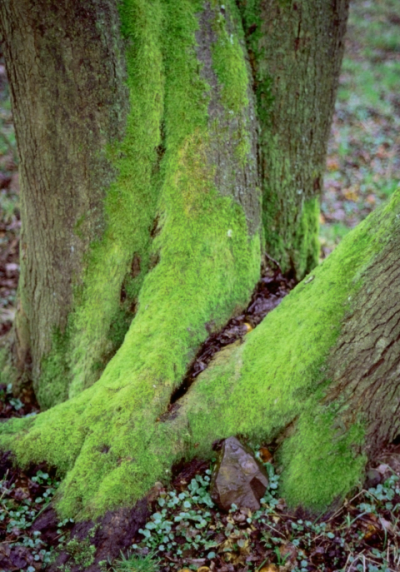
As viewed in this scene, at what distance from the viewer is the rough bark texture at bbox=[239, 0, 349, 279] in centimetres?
323

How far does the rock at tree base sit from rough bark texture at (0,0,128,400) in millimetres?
1653

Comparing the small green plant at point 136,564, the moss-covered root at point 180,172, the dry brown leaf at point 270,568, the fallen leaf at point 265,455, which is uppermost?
the moss-covered root at point 180,172

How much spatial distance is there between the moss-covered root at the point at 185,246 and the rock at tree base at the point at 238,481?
0.48 metres

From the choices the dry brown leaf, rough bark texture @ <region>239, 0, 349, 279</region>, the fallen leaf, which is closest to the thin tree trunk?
rough bark texture @ <region>239, 0, 349, 279</region>

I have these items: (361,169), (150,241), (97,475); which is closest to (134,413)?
(97,475)

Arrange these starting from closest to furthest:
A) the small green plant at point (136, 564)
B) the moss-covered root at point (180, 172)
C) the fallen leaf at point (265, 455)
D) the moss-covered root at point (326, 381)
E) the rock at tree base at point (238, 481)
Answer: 1. the small green plant at point (136, 564)
2. the moss-covered root at point (326, 381)
3. the rock at tree base at point (238, 481)
4. the fallen leaf at point (265, 455)
5. the moss-covered root at point (180, 172)

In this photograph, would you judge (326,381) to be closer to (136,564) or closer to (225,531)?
(225,531)

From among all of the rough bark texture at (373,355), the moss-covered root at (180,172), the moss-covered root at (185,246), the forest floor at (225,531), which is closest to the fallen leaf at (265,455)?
the forest floor at (225,531)

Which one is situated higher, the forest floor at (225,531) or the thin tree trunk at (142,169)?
the thin tree trunk at (142,169)

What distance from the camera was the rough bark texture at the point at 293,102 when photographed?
3.23 meters

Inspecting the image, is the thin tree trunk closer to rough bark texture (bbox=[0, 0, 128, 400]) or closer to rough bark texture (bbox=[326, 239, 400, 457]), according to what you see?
rough bark texture (bbox=[0, 0, 128, 400])

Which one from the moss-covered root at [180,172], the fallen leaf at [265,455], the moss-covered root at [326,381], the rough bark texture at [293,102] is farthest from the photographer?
the rough bark texture at [293,102]

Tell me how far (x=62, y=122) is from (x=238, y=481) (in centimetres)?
240

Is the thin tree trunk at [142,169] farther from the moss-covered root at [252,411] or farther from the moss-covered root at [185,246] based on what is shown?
the moss-covered root at [252,411]
